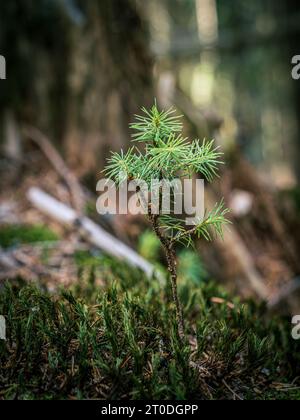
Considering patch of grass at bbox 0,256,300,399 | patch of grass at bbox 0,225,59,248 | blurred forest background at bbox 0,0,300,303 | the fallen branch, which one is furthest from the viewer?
blurred forest background at bbox 0,0,300,303

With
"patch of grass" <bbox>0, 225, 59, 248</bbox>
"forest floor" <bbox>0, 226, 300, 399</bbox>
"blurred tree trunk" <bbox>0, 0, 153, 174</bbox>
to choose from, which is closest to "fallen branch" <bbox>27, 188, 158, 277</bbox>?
"patch of grass" <bbox>0, 225, 59, 248</bbox>

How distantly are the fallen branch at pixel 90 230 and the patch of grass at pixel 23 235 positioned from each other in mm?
207

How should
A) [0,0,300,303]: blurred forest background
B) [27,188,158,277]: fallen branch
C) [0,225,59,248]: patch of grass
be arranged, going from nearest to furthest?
[27,188,158,277]: fallen branch → [0,225,59,248]: patch of grass → [0,0,300,303]: blurred forest background

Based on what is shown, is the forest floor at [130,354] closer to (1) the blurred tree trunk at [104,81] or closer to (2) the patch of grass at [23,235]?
(2) the patch of grass at [23,235]

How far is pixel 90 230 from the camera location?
347cm

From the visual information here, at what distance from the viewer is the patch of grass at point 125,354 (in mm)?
1653

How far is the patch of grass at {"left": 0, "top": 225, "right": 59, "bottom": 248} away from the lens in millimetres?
3384

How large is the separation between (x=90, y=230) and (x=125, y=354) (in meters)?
1.83

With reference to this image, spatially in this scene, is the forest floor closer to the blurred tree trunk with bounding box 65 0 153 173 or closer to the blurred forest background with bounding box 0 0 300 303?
the blurred forest background with bounding box 0 0 300 303

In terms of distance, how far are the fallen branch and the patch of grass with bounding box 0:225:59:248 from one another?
0.21 meters

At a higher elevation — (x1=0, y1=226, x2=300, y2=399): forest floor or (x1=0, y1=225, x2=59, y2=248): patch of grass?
(x1=0, y1=225, x2=59, y2=248): patch of grass

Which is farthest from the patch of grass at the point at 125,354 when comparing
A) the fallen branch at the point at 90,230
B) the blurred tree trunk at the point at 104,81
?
the blurred tree trunk at the point at 104,81

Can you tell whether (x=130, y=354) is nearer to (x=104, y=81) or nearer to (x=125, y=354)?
(x=125, y=354)

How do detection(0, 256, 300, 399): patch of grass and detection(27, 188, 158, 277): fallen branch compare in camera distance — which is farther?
detection(27, 188, 158, 277): fallen branch
